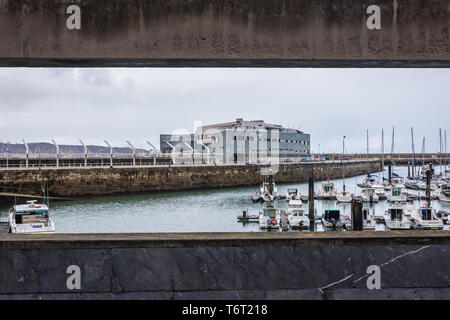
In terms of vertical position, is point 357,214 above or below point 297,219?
above

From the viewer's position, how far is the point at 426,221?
2592 cm

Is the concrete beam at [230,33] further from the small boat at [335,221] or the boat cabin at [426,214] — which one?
the boat cabin at [426,214]

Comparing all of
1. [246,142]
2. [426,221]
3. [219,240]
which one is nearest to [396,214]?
[426,221]

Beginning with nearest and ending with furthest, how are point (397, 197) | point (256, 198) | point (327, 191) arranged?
point (397, 197) → point (256, 198) → point (327, 191)

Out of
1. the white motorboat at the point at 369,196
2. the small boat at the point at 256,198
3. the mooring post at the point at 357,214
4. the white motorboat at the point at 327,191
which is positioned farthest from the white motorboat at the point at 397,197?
the mooring post at the point at 357,214

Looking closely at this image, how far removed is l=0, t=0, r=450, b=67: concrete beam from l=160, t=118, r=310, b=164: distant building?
67.7 m

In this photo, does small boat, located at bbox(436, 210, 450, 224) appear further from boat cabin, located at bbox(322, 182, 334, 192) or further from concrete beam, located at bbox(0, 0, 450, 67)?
concrete beam, located at bbox(0, 0, 450, 67)

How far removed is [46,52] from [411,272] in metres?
4.93

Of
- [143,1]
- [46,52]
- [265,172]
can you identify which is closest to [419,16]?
[143,1]

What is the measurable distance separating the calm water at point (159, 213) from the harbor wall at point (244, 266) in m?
23.1

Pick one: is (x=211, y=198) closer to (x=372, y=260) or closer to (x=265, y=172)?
(x=265, y=172)

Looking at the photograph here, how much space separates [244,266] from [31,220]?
75.1 feet

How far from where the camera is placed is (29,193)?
44.8 metres

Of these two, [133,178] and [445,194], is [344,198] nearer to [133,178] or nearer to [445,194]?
[445,194]
